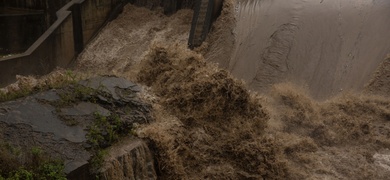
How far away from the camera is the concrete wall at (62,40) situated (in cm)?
885

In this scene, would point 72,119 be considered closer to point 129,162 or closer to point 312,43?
point 129,162

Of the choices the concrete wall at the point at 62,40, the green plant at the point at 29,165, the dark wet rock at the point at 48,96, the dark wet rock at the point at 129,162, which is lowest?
the concrete wall at the point at 62,40

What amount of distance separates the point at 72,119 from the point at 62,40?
21.4ft

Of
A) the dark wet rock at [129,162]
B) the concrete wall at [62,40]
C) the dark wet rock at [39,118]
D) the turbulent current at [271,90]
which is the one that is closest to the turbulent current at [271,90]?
the turbulent current at [271,90]

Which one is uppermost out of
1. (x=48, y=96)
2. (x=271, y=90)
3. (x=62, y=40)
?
(x=48, y=96)

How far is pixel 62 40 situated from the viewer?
10.2 metres

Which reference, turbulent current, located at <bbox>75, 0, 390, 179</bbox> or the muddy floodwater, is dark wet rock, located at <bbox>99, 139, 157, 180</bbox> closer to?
turbulent current, located at <bbox>75, 0, 390, 179</bbox>

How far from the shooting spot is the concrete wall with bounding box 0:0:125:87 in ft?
29.0

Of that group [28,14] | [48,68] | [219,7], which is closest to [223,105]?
[219,7]

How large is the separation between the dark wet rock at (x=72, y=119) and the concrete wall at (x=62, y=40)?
4627mm

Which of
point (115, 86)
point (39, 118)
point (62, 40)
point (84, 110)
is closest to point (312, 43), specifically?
point (115, 86)

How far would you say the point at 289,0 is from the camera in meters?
8.80

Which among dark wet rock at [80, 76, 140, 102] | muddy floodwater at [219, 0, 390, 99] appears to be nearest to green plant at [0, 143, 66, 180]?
dark wet rock at [80, 76, 140, 102]

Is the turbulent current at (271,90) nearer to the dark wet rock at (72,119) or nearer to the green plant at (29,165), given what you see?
the dark wet rock at (72,119)
